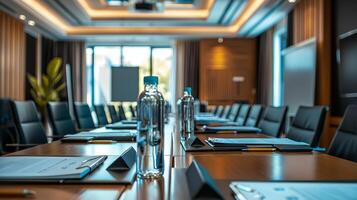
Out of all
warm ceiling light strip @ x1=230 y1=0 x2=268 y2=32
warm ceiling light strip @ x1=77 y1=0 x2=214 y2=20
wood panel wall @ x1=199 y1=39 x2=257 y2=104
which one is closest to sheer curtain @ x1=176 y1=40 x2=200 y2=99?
wood panel wall @ x1=199 y1=39 x2=257 y2=104

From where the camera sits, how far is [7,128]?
464cm

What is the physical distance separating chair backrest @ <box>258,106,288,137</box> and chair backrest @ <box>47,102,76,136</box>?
1.72 m

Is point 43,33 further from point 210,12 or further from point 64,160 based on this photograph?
point 64,160

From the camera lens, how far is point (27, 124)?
264 centimetres

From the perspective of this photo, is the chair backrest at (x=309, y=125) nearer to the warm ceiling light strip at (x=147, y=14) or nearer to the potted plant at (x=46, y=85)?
the warm ceiling light strip at (x=147, y=14)

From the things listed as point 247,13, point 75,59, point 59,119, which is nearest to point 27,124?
point 59,119


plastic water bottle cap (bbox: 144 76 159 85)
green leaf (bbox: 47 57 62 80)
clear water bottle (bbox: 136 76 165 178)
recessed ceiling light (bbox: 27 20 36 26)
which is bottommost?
clear water bottle (bbox: 136 76 165 178)

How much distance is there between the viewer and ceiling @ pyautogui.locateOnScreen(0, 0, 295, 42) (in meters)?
7.44

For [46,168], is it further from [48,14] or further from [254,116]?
[48,14]

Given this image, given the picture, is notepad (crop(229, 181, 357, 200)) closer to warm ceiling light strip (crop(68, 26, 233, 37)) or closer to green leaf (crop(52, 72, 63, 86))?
warm ceiling light strip (crop(68, 26, 233, 37))

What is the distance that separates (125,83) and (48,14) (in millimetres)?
2369

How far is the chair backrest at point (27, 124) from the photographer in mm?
2479

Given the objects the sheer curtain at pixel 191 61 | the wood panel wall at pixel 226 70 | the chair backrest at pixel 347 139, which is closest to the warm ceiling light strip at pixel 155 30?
the wood panel wall at pixel 226 70

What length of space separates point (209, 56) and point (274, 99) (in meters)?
2.25
